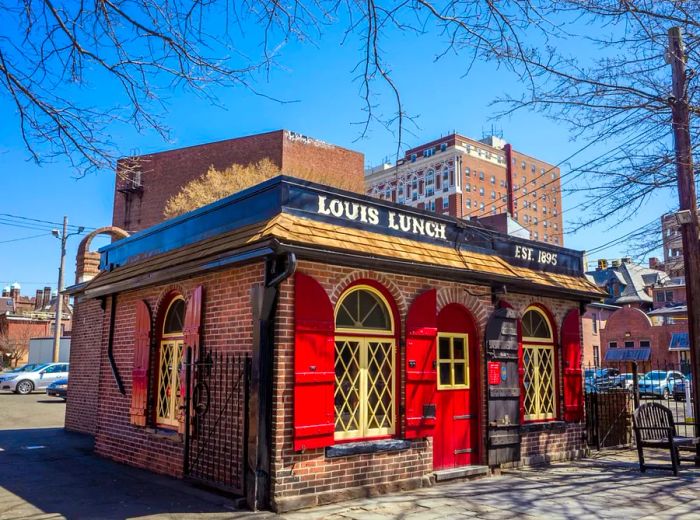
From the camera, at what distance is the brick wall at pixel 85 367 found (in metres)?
13.4

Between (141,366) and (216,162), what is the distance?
32264 mm

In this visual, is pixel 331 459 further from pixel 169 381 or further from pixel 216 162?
pixel 216 162

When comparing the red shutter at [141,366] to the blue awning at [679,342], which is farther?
the blue awning at [679,342]

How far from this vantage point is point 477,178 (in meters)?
80.9

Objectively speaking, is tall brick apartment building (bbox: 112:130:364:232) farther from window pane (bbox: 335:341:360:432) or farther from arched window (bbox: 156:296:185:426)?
window pane (bbox: 335:341:360:432)

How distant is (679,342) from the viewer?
45000mm

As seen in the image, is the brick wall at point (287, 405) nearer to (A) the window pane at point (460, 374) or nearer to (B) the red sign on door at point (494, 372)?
(B) the red sign on door at point (494, 372)

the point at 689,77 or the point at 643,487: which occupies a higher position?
the point at 689,77

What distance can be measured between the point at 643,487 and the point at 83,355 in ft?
39.4

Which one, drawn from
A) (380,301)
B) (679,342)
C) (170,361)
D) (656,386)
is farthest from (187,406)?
(679,342)

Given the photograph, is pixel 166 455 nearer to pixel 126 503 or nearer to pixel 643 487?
pixel 126 503

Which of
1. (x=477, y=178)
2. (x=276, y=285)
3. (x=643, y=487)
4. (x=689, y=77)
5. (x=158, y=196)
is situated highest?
(x=477, y=178)

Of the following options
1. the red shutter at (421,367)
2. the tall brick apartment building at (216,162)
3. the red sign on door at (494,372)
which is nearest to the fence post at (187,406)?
the red shutter at (421,367)

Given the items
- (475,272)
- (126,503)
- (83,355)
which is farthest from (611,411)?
(83,355)
